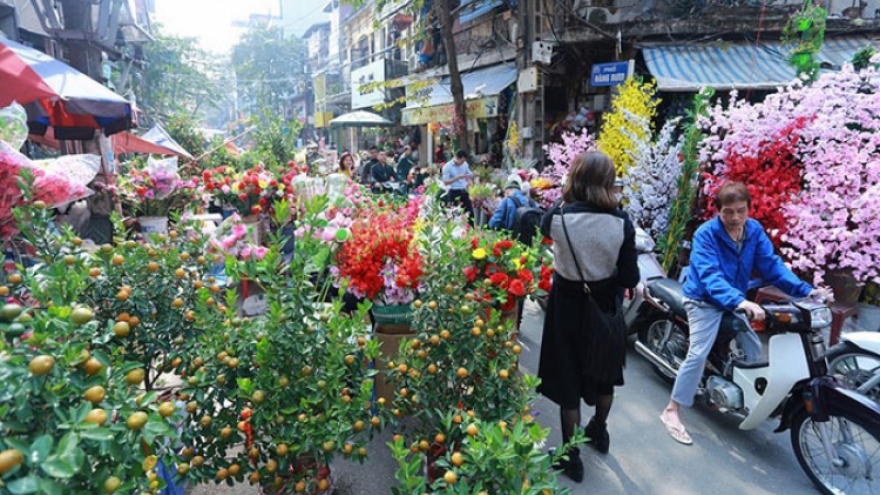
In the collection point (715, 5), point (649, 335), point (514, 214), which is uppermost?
point (715, 5)

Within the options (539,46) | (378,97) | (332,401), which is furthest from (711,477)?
(378,97)

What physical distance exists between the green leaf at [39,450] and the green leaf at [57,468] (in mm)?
15

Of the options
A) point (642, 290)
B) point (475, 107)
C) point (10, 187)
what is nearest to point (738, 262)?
point (642, 290)

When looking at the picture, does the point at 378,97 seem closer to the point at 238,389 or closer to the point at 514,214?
the point at 514,214

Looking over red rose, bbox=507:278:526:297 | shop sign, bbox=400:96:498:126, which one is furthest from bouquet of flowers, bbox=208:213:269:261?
shop sign, bbox=400:96:498:126

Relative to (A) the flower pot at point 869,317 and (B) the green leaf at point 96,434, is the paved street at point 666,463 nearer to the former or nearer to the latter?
(A) the flower pot at point 869,317

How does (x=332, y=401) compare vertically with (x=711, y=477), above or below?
above

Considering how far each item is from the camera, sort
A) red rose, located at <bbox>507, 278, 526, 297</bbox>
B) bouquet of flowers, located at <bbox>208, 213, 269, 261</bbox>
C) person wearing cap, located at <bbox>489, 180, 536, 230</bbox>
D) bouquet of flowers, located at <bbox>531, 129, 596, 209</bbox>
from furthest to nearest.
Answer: bouquet of flowers, located at <bbox>531, 129, 596, 209</bbox>
person wearing cap, located at <bbox>489, 180, 536, 230</bbox>
bouquet of flowers, located at <bbox>208, 213, 269, 261</bbox>
red rose, located at <bbox>507, 278, 526, 297</bbox>

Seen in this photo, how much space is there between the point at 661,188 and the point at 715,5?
7.33m

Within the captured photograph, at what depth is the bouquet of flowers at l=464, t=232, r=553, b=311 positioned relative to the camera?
2.85 meters

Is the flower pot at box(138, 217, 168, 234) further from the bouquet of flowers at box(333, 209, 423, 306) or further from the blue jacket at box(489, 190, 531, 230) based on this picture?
the blue jacket at box(489, 190, 531, 230)

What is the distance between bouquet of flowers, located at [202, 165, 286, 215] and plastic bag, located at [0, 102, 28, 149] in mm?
2808

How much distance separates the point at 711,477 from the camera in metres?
3.02

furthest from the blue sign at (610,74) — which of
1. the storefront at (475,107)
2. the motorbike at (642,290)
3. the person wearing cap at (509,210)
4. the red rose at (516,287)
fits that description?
the red rose at (516,287)
